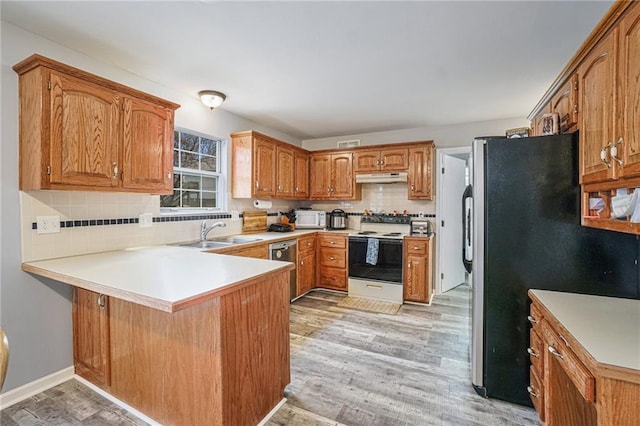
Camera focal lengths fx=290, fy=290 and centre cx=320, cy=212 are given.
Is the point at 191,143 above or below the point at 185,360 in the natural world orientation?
above

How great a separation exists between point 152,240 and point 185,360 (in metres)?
1.58

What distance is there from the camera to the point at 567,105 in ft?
6.40

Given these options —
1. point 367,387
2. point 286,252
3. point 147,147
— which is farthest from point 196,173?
point 367,387

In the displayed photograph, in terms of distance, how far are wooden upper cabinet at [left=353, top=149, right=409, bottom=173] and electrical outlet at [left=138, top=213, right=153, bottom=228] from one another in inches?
112

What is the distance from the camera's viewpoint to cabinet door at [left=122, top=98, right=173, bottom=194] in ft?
7.25

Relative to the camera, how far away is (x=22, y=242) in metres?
1.93

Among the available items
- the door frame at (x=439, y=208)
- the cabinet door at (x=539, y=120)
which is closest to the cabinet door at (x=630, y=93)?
the cabinet door at (x=539, y=120)

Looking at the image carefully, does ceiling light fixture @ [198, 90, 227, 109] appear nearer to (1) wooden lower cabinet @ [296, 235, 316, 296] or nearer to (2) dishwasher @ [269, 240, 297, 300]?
(2) dishwasher @ [269, 240, 297, 300]

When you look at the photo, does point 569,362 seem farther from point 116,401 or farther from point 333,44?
point 116,401

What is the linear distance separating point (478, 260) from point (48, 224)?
2994 mm

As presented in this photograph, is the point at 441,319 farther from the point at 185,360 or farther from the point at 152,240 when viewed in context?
the point at 152,240

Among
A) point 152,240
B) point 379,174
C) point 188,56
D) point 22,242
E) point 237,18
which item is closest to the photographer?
point 237,18

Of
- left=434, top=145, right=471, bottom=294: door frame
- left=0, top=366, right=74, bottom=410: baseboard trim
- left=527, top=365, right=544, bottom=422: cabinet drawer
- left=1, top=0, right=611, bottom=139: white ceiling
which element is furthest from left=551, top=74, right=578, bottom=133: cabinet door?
left=0, top=366, right=74, bottom=410: baseboard trim

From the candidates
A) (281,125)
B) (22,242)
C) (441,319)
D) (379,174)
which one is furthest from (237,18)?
(441,319)
